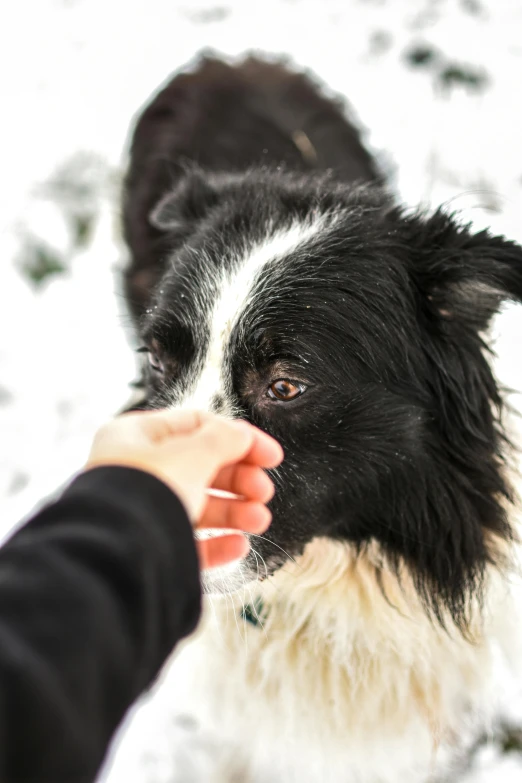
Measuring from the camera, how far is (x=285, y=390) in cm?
172

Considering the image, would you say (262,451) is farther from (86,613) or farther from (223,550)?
(86,613)

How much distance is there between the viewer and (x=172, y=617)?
0.88m

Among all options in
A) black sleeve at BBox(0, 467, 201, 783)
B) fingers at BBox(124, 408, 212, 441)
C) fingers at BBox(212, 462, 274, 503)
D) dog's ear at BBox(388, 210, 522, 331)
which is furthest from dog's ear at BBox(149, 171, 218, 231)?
black sleeve at BBox(0, 467, 201, 783)

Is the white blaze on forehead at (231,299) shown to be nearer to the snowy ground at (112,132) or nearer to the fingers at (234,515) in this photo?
the fingers at (234,515)

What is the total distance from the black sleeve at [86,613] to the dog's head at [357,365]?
2.73 ft

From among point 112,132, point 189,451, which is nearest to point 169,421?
point 189,451

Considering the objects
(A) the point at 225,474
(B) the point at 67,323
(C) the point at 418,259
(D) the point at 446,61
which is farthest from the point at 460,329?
(D) the point at 446,61

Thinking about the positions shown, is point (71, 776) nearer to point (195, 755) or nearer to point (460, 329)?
point (460, 329)

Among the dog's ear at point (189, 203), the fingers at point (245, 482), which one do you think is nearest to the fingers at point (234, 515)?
the fingers at point (245, 482)

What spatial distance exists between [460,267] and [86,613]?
1363mm

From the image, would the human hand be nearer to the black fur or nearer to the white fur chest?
the black fur

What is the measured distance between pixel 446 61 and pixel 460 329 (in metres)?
3.39

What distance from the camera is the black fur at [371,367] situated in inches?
67.7

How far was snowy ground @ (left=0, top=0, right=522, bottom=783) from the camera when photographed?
3449 millimetres
